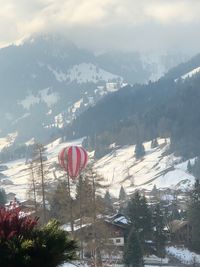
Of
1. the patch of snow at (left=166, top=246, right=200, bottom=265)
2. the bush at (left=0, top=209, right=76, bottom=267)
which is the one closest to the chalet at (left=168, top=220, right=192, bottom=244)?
the patch of snow at (left=166, top=246, right=200, bottom=265)

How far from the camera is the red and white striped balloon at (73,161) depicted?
5193 cm

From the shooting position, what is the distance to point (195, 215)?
222 ft

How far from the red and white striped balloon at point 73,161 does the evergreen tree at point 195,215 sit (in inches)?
681

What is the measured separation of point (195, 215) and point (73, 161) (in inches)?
789

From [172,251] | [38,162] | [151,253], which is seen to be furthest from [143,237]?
[38,162]

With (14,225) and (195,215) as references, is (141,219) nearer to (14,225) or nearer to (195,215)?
(195,215)

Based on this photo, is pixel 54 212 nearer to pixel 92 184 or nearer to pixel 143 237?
pixel 143 237

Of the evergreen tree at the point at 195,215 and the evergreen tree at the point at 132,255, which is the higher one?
the evergreen tree at the point at 195,215

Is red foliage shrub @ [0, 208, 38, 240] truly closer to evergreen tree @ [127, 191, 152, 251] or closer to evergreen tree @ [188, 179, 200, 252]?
evergreen tree @ [127, 191, 152, 251]

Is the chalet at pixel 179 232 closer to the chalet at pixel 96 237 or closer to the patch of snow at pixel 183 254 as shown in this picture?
the patch of snow at pixel 183 254

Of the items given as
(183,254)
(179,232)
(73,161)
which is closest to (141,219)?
(183,254)

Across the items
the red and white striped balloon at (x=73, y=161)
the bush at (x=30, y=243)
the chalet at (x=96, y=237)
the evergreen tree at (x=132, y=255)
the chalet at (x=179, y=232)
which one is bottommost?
the bush at (x=30, y=243)

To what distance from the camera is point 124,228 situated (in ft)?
227

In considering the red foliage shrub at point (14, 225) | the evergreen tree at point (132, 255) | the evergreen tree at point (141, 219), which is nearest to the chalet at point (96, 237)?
the evergreen tree at point (132, 255)
